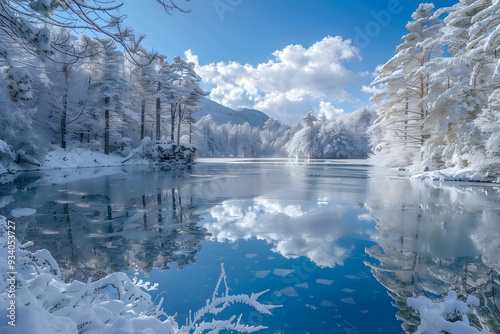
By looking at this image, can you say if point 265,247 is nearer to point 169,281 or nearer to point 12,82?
point 169,281

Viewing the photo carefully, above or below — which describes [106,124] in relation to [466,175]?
above

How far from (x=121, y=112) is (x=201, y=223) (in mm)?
29732

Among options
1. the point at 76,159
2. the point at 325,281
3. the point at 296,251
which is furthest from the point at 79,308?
the point at 76,159

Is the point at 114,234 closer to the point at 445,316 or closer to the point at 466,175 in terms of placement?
the point at 445,316

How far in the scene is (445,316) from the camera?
2461 millimetres

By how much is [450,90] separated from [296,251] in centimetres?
1602

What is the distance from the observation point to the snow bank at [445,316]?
2160 mm

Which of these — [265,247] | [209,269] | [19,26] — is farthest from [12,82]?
[265,247]

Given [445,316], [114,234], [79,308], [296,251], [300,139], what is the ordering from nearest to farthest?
1. [79,308]
2. [445,316]
3. [296,251]
4. [114,234]
5. [300,139]

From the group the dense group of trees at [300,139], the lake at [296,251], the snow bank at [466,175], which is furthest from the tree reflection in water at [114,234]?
the dense group of trees at [300,139]

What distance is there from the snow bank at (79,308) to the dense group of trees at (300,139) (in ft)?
183

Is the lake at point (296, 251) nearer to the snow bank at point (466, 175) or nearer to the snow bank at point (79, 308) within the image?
the snow bank at point (79, 308)

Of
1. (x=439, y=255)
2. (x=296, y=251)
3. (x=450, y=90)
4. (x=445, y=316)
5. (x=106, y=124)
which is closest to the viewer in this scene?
(x=445, y=316)

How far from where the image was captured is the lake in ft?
9.76
